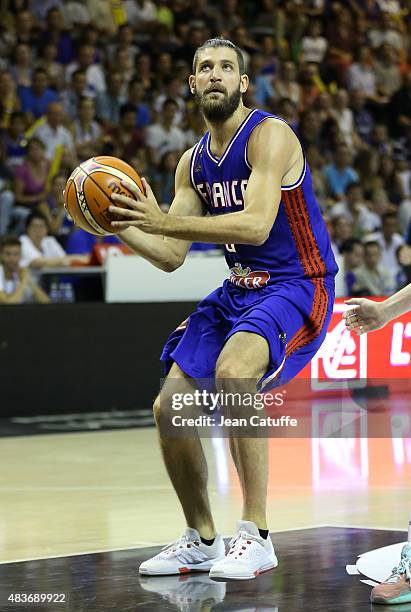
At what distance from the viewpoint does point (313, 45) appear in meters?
18.7

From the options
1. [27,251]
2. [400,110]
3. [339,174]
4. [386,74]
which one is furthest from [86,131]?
[386,74]

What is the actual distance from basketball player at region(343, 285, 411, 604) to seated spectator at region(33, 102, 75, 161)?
939 centimetres

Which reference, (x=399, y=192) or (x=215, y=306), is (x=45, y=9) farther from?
(x=215, y=306)

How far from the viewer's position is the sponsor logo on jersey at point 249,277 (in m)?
5.77

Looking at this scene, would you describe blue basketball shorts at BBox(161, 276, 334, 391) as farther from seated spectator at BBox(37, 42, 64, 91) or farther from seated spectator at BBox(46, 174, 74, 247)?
seated spectator at BBox(37, 42, 64, 91)

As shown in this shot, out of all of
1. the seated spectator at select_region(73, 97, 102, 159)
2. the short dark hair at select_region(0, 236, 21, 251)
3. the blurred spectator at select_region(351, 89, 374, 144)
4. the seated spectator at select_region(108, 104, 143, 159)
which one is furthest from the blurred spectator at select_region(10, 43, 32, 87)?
the blurred spectator at select_region(351, 89, 374, 144)

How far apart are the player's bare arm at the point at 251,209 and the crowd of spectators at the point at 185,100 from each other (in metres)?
6.52

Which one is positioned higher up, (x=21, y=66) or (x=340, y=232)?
(x=21, y=66)

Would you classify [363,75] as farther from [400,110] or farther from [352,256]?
[352,256]

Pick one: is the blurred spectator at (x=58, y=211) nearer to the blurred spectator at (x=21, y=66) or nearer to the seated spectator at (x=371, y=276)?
the blurred spectator at (x=21, y=66)

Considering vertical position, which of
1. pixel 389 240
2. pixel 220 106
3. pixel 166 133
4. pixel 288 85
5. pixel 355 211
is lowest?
pixel 389 240

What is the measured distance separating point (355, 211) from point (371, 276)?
2.07 m

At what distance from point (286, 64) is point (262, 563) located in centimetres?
1273

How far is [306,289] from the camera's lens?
18.9ft
